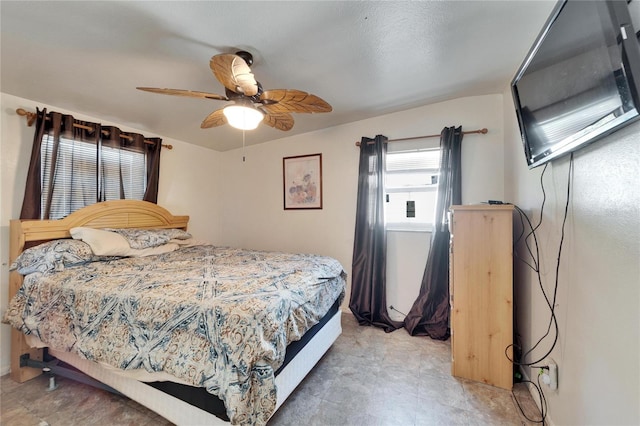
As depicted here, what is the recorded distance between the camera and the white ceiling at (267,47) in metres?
1.31

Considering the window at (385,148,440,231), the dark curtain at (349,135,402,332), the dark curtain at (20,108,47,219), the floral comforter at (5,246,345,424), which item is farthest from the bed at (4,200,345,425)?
the window at (385,148,440,231)

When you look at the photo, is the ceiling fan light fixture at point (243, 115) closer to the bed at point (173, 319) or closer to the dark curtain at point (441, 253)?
the bed at point (173, 319)

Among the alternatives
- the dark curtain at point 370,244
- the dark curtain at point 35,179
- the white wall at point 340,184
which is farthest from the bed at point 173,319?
the white wall at point 340,184

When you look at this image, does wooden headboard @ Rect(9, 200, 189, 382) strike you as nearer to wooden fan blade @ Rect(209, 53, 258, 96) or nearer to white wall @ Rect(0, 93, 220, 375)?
white wall @ Rect(0, 93, 220, 375)

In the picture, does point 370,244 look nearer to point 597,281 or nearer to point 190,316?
point 597,281

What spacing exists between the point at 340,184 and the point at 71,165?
2.72 m

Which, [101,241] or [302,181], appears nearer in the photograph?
[101,241]

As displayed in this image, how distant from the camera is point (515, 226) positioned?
6.64 ft

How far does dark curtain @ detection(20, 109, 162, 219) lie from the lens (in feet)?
6.81

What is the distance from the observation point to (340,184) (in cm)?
310

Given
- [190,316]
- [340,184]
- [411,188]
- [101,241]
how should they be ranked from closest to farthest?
[190,316] → [101,241] → [411,188] → [340,184]

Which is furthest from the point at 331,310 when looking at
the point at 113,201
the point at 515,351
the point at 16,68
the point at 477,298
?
the point at 16,68

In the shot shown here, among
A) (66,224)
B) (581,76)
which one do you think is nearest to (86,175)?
(66,224)

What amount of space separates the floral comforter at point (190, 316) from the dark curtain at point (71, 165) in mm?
722
